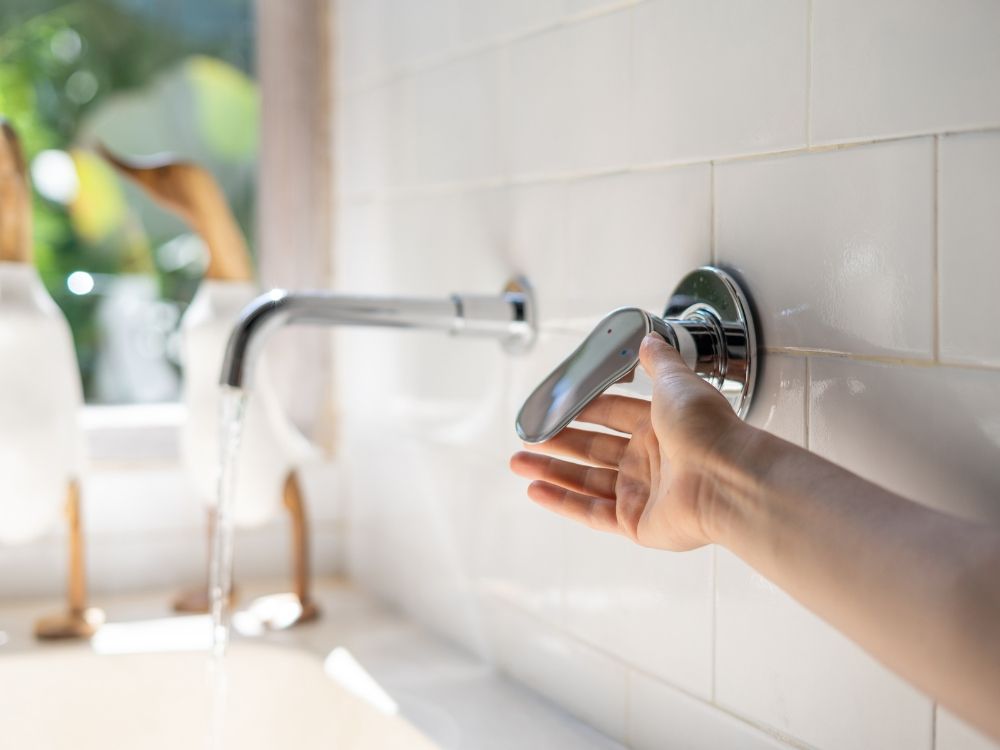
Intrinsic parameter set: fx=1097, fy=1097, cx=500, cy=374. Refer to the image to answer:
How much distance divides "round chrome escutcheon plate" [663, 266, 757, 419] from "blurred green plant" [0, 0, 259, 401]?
807 millimetres

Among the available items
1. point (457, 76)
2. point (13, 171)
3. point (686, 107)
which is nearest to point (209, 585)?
point (13, 171)

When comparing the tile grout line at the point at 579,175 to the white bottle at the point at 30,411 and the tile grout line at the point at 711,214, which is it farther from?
the white bottle at the point at 30,411

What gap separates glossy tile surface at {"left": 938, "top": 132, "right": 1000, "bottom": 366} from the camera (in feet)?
1.69

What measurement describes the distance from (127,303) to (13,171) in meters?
0.30

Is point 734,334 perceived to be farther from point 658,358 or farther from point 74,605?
point 74,605

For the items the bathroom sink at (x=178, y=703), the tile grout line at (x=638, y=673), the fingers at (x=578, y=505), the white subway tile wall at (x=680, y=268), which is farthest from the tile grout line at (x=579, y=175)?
the bathroom sink at (x=178, y=703)

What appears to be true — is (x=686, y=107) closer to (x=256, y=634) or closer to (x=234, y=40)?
(x=256, y=634)

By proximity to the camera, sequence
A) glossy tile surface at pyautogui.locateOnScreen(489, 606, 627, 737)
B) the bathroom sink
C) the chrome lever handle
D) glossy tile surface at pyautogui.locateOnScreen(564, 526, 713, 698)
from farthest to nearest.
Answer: the bathroom sink, glossy tile surface at pyautogui.locateOnScreen(489, 606, 627, 737), glossy tile surface at pyautogui.locateOnScreen(564, 526, 713, 698), the chrome lever handle

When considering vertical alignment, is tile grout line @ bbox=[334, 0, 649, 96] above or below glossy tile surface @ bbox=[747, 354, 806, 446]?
above

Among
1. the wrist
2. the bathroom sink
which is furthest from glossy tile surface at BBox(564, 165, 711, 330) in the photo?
the bathroom sink

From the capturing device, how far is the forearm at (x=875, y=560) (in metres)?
0.40

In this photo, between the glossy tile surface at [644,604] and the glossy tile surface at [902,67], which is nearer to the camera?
the glossy tile surface at [902,67]

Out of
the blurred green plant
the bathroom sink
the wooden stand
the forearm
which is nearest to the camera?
the forearm

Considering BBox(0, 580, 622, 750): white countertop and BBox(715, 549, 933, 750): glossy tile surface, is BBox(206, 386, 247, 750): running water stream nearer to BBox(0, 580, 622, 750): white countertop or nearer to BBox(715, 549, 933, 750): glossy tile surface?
BBox(0, 580, 622, 750): white countertop
